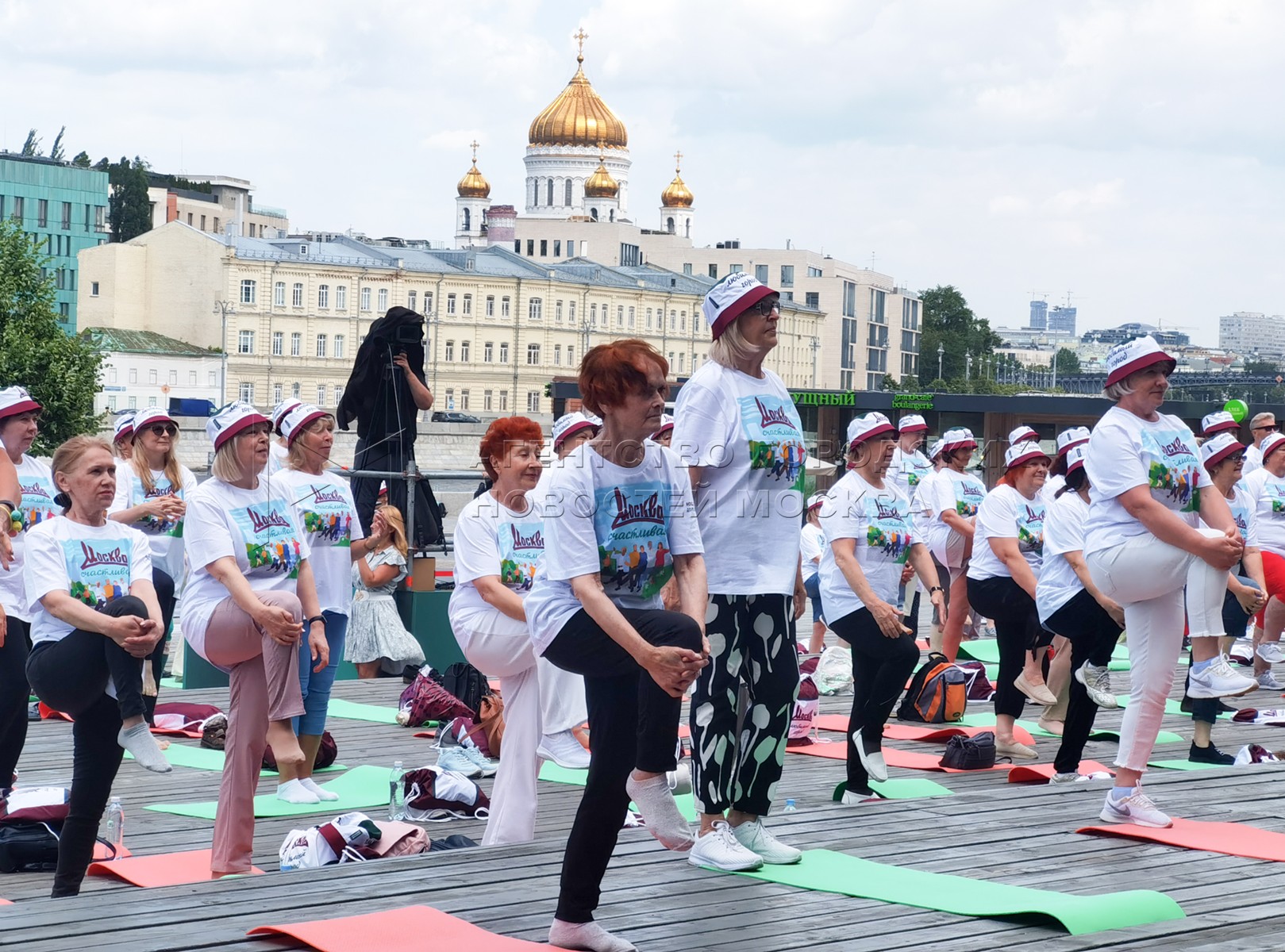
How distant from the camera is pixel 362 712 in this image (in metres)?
11.5

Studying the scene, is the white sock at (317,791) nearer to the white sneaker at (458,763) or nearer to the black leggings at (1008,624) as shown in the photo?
the white sneaker at (458,763)

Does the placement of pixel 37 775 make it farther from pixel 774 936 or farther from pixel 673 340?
pixel 673 340

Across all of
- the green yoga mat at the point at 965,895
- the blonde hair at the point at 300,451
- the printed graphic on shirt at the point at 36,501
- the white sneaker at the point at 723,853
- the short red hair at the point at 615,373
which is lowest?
the green yoga mat at the point at 965,895

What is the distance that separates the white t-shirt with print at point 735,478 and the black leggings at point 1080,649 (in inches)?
97.8

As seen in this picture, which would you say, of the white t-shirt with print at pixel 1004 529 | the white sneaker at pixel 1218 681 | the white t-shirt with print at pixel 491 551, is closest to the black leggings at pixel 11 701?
the white t-shirt with print at pixel 491 551

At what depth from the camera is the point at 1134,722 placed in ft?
22.6

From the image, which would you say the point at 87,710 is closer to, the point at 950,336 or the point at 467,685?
the point at 467,685

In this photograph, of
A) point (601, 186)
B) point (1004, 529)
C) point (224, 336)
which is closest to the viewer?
point (1004, 529)

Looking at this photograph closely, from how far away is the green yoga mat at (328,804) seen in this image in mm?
8164

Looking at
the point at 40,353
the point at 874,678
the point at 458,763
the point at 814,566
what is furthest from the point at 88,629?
the point at 40,353

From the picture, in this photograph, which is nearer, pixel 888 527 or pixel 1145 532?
pixel 1145 532

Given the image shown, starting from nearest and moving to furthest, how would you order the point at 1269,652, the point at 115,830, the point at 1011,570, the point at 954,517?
the point at 115,830 < the point at 1011,570 < the point at 954,517 < the point at 1269,652

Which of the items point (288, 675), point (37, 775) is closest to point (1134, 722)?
point (288, 675)

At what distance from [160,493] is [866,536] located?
4279mm
